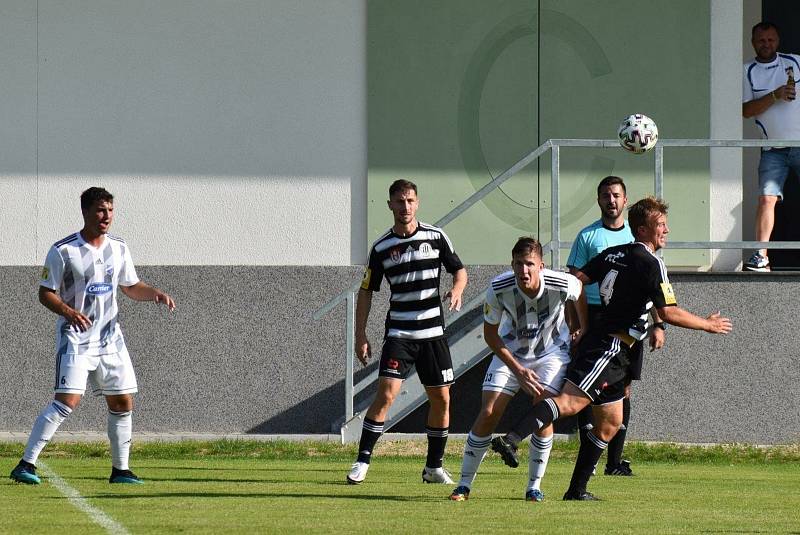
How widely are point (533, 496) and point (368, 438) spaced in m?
1.61

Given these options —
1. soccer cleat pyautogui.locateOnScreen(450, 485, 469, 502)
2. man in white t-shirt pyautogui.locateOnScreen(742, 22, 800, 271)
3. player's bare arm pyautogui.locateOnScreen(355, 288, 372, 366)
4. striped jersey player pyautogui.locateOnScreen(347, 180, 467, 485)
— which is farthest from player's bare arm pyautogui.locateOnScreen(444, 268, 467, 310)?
man in white t-shirt pyautogui.locateOnScreen(742, 22, 800, 271)

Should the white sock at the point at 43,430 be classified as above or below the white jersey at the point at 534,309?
below

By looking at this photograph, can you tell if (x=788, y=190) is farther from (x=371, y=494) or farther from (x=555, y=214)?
(x=371, y=494)

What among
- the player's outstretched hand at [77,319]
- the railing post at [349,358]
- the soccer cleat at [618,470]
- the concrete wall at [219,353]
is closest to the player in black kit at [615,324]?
the soccer cleat at [618,470]

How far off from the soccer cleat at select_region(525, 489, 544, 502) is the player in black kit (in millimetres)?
183

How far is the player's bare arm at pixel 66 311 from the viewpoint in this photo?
10.0 metres

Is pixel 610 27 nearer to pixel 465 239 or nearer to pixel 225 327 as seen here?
pixel 465 239

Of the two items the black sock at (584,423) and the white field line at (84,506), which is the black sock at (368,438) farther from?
the white field line at (84,506)

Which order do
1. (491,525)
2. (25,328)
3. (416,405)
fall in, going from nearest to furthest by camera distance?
(491,525) < (416,405) < (25,328)

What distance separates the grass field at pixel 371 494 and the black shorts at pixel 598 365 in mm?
718

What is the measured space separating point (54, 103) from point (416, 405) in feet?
16.3

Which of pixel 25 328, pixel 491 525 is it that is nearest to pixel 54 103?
pixel 25 328

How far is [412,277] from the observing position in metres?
10.6

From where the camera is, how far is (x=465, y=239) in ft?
51.6
